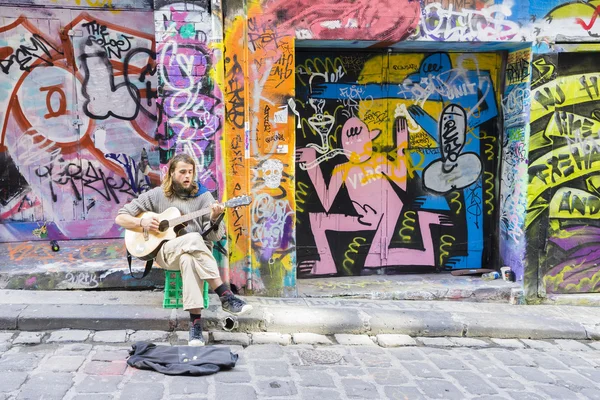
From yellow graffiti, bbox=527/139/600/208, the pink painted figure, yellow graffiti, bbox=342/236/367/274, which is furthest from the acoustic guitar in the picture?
yellow graffiti, bbox=527/139/600/208

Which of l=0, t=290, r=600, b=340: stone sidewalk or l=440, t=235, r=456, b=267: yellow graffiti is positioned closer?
l=0, t=290, r=600, b=340: stone sidewalk

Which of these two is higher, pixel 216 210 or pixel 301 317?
pixel 216 210

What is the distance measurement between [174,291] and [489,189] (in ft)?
14.2

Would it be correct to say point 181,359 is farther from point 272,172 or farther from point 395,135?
point 395,135

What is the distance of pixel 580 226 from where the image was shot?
646 centimetres

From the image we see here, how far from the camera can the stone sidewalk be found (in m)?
4.69

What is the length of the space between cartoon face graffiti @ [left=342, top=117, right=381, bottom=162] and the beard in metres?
2.42

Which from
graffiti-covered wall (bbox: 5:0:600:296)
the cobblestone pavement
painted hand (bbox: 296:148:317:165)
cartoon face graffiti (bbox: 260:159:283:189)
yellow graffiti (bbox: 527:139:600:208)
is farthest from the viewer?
painted hand (bbox: 296:148:317:165)

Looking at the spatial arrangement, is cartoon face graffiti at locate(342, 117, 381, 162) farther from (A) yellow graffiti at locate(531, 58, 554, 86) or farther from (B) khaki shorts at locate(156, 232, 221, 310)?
(B) khaki shorts at locate(156, 232, 221, 310)

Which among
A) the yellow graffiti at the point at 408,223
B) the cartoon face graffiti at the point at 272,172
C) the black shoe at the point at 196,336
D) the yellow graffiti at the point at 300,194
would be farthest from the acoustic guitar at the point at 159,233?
the yellow graffiti at the point at 408,223

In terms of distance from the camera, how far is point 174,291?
193 inches

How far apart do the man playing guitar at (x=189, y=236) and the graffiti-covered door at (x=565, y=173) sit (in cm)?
383

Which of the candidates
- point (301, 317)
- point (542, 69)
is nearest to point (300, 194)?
point (301, 317)

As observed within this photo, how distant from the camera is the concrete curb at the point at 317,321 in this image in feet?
15.3
